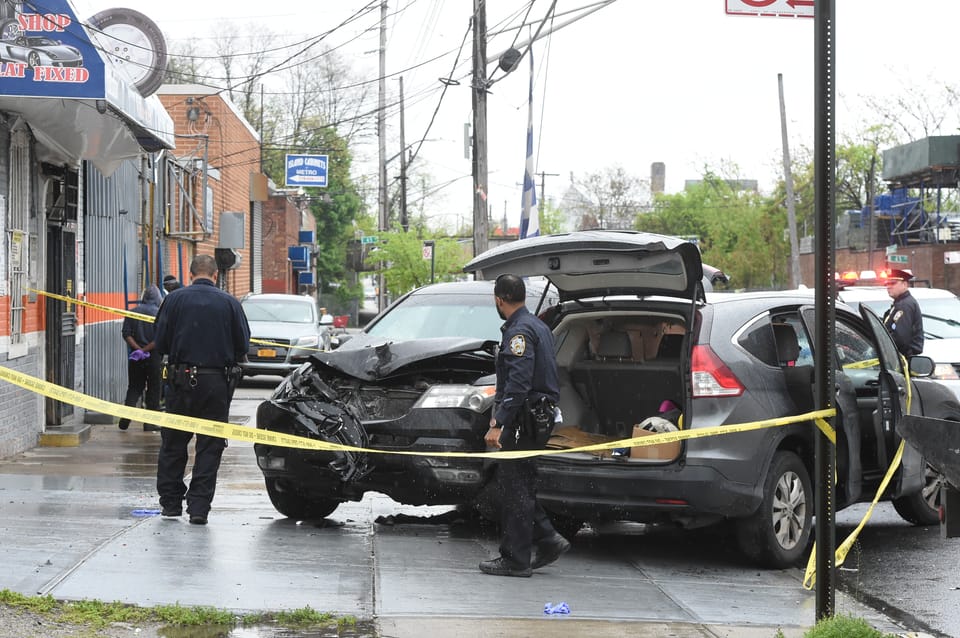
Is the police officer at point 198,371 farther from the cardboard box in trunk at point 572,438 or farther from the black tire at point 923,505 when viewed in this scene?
the black tire at point 923,505

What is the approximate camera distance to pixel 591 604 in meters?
6.35

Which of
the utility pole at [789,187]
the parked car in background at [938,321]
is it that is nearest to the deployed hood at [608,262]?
the parked car in background at [938,321]

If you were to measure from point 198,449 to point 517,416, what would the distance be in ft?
8.18

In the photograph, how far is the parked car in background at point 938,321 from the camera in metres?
14.1

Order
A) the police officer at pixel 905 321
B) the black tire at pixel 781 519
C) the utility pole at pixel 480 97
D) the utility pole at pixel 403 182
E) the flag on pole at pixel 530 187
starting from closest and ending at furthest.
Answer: the black tire at pixel 781 519 → the police officer at pixel 905 321 → the flag on pole at pixel 530 187 → the utility pole at pixel 480 97 → the utility pole at pixel 403 182

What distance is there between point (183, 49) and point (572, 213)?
55.6 m

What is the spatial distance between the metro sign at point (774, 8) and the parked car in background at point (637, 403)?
5.49 feet

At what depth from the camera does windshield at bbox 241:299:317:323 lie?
22812 mm

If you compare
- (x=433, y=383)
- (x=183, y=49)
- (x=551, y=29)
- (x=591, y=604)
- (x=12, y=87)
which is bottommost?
(x=591, y=604)

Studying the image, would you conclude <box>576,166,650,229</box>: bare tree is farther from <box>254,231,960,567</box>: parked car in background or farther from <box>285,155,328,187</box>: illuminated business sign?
<box>254,231,960,567</box>: parked car in background

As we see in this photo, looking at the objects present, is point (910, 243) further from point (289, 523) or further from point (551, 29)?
point (289, 523)

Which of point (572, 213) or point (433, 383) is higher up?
point (572, 213)

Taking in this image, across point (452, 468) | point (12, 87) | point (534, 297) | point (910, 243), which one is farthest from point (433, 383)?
point (910, 243)

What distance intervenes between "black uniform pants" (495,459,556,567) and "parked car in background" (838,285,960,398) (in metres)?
8.22
